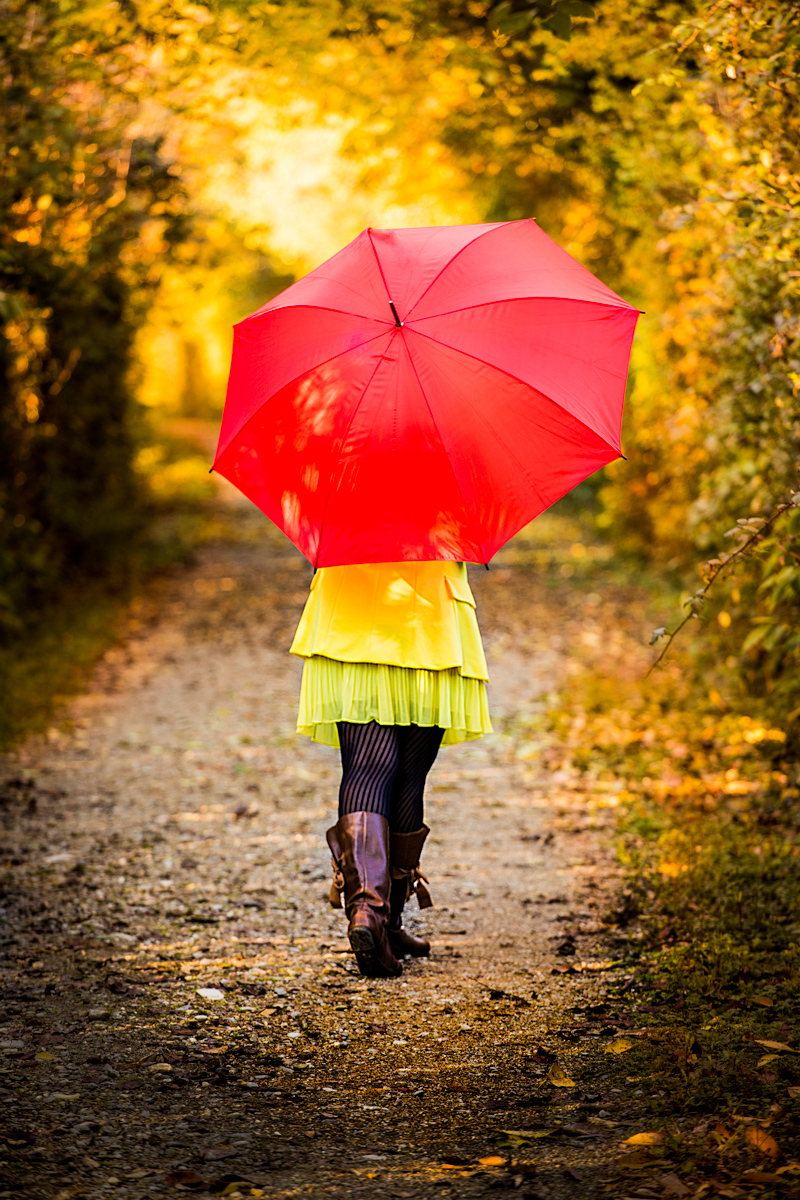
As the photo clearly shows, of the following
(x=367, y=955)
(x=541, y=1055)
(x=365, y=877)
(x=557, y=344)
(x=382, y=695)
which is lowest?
(x=541, y=1055)

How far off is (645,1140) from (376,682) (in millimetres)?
1575

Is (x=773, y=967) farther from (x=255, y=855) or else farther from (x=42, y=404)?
(x=42, y=404)

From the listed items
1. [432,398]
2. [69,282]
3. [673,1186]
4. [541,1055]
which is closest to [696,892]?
[541,1055]

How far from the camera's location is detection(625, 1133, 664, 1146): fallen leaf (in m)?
2.83

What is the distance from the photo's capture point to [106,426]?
40.1ft

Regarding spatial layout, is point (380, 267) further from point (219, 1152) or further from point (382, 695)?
point (219, 1152)

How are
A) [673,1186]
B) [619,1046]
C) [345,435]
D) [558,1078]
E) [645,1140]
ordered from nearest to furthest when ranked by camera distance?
[673,1186] → [645,1140] → [558,1078] → [619,1046] → [345,435]

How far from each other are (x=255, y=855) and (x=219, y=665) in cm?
398

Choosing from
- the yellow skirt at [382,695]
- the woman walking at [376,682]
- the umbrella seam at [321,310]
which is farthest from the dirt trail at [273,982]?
the umbrella seam at [321,310]

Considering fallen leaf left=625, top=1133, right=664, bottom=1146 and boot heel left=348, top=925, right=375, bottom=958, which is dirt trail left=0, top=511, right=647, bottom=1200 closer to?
fallen leaf left=625, top=1133, right=664, bottom=1146

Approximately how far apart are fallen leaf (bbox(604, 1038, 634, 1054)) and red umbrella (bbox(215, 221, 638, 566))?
4.87 feet

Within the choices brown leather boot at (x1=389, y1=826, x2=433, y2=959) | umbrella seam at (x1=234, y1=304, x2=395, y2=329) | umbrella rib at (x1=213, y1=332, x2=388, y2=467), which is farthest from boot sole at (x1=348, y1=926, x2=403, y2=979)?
umbrella seam at (x1=234, y1=304, x2=395, y2=329)

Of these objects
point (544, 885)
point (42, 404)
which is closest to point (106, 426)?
point (42, 404)

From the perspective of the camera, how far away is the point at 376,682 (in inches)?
151
